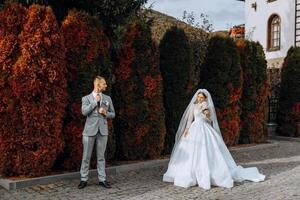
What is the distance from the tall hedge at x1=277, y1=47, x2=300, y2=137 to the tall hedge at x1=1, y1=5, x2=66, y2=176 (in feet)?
34.3

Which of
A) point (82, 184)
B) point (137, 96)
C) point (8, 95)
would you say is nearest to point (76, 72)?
point (8, 95)

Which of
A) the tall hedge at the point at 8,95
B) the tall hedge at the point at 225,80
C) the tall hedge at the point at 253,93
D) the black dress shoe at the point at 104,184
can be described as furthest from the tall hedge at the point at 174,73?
the tall hedge at the point at 8,95

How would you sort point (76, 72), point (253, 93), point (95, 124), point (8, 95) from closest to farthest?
point (95, 124), point (8, 95), point (76, 72), point (253, 93)

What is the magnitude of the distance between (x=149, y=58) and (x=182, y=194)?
13.1 feet

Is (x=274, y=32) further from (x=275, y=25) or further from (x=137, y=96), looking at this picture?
(x=137, y=96)

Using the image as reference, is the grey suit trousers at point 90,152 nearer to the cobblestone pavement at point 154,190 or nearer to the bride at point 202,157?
the cobblestone pavement at point 154,190

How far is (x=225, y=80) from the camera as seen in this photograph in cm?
1302

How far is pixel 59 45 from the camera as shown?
8.66m

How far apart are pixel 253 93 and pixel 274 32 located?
63.7 ft

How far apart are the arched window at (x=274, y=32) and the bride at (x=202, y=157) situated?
23.7 meters

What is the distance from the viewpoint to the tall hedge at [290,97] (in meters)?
16.3

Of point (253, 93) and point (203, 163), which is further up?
point (253, 93)

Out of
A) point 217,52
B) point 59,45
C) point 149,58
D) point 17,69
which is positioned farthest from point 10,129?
point 217,52

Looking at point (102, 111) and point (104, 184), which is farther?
point (104, 184)
